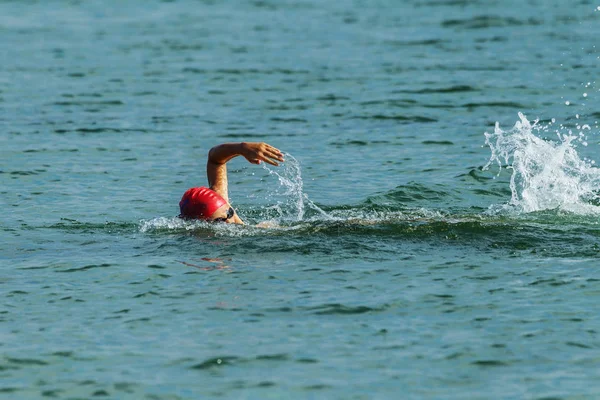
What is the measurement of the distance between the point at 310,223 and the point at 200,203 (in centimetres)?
135

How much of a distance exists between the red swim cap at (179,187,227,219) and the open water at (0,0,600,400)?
0.17 metres

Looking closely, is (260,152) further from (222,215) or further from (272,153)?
(222,215)

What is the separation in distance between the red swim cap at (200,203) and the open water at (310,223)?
0.56 feet

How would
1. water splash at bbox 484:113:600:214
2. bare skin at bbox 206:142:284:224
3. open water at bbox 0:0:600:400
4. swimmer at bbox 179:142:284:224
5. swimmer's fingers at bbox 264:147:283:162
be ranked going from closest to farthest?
open water at bbox 0:0:600:400 → swimmer's fingers at bbox 264:147:283:162 → bare skin at bbox 206:142:284:224 → swimmer at bbox 179:142:284:224 → water splash at bbox 484:113:600:214

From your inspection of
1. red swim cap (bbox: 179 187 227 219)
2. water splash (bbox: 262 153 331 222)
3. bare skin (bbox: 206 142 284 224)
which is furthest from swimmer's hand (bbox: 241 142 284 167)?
water splash (bbox: 262 153 331 222)

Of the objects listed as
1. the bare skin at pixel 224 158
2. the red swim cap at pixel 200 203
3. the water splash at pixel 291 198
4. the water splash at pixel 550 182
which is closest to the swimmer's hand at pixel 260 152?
the bare skin at pixel 224 158

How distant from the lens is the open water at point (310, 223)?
847cm

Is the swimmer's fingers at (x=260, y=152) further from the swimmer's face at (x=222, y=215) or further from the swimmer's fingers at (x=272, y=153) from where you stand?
the swimmer's face at (x=222, y=215)

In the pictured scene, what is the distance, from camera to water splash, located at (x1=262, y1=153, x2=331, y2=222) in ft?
43.8

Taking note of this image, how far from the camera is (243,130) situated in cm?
1917

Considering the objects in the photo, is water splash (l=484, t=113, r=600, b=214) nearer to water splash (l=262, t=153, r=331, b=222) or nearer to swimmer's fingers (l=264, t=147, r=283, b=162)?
water splash (l=262, t=153, r=331, b=222)

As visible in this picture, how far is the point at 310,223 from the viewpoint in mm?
12383

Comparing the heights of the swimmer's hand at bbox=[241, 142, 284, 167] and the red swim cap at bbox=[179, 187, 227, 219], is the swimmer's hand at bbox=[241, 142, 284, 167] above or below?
above

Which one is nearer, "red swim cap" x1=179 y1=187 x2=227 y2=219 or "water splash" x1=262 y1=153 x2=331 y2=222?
"red swim cap" x1=179 y1=187 x2=227 y2=219
